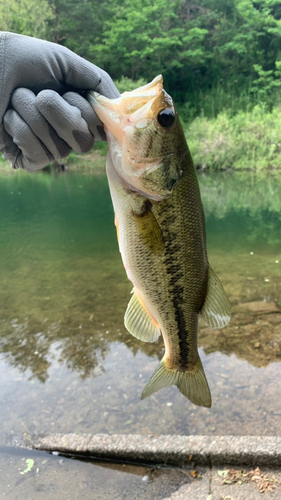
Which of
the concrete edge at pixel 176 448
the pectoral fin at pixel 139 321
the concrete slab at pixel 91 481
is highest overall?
the pectoral fin at pixel 139 321

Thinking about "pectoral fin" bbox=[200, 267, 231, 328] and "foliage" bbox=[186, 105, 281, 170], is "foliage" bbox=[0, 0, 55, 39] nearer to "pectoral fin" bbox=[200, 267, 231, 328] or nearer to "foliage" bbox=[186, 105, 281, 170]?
"foliage" bbox=[186, 105, 281, 170]

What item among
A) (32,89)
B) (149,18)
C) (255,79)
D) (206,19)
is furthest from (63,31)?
(32,89)

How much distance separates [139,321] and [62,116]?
971 mm

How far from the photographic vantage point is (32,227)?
10.2 metres

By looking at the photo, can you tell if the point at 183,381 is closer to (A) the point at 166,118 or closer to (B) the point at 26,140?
(A) the point at 166,118

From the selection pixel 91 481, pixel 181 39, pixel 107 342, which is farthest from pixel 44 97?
pixel 181 39

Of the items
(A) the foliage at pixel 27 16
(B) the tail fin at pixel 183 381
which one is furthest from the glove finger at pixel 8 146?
(A) the foliage at pixel 27 16

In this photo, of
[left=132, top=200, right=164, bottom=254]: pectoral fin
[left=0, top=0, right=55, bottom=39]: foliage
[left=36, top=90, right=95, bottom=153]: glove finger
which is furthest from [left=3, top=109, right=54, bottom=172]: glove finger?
[left=0, top=0, right=55, bottom=39]: foliage

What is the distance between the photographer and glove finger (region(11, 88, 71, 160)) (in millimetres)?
1514

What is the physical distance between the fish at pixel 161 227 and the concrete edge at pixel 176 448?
1.08 metres

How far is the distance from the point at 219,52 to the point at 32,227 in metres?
28.6

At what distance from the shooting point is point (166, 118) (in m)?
1.39

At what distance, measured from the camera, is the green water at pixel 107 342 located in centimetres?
326

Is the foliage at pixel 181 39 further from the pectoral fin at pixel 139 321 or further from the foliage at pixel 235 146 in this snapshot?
the pectoral fin at pixel 139 321
